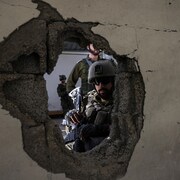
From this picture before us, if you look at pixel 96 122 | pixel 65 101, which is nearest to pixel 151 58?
pixel 96 122

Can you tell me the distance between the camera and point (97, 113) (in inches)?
114

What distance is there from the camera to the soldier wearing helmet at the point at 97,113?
275cm

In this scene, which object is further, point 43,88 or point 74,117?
point 74,117

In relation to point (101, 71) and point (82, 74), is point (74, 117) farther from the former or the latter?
point (82, 74)

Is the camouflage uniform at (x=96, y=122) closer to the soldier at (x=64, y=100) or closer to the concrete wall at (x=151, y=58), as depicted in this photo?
the concrete wall at (x=151, y=58)

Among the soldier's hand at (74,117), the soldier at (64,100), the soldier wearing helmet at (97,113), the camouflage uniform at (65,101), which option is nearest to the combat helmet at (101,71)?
the soldier wearing helmet at (97,113)

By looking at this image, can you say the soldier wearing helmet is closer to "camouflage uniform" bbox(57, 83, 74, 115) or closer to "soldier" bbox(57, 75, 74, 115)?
"soldier" bbox(57, 75, 74, 115)

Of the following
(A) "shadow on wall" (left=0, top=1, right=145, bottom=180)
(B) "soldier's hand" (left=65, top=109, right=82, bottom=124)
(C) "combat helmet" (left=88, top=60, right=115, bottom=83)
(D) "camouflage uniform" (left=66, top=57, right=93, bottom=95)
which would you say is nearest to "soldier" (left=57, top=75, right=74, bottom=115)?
(D) "camouflage uniform" (left=66, top=57, right=93, bottom=95)

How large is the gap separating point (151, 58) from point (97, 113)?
0.82 m

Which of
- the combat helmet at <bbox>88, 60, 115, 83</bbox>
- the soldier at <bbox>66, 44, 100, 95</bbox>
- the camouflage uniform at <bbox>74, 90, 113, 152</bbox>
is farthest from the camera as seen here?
the soldier at <bbox>66, 44, 100, 95</bbox>

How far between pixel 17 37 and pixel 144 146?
1.21m

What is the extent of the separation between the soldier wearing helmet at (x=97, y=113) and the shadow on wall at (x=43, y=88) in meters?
0.43

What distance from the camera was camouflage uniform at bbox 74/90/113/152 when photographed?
108 inches

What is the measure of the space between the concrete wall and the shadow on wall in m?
0.06
